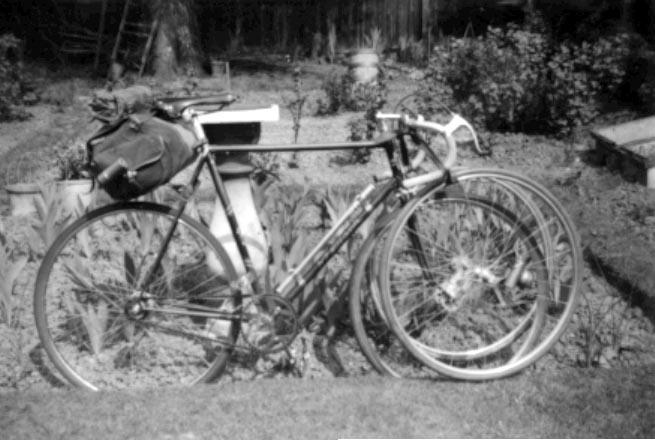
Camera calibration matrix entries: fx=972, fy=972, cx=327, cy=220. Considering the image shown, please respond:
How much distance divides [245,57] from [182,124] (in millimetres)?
12592

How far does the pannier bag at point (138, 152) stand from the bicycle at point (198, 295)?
0.06 meters

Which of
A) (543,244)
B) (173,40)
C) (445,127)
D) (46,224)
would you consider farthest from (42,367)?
(173,40)

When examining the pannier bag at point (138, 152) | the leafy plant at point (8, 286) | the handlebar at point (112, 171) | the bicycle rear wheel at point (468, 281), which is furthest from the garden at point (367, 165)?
the handlebar at point (112, 171)

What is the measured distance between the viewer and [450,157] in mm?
3975

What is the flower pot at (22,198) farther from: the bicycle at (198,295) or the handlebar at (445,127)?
the handlebar at (445,127)

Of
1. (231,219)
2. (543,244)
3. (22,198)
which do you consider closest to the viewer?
(231,219)

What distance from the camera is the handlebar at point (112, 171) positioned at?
383 cm

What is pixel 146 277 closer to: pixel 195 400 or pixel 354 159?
pixel 195 400

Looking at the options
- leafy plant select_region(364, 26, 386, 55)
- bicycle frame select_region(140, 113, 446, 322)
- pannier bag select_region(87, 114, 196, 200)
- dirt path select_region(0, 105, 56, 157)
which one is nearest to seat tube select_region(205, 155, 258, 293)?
bicycle frame select_region(140, 113, 446, 322)

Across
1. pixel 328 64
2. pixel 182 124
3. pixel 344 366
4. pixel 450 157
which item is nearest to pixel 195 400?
pixel 344 366

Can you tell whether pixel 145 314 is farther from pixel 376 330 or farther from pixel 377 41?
pixel 377 41

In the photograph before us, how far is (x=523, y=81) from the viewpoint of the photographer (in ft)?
29.1

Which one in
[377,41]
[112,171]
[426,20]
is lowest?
[377,41]

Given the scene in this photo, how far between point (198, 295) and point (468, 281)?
3.85ft
